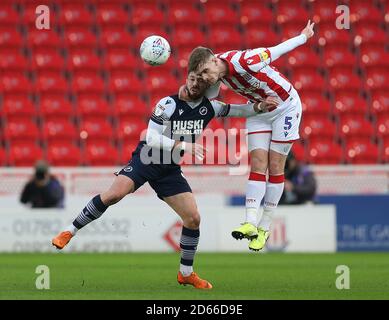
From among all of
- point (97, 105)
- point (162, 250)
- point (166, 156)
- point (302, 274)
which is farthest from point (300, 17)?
point (166, 156)

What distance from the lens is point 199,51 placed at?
944 cm

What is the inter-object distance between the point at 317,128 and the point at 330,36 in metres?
2.78

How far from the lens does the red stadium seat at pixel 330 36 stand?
21672 mm

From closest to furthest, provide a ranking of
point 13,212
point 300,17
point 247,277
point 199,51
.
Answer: point 199,51 → point 247,277 → point 13,212 → point 300,17

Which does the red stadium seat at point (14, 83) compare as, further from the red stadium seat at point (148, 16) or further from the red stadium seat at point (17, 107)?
the red stadium seat at point (148, 16)

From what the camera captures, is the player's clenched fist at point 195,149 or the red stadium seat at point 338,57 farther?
the red stadium seat at point 338,57

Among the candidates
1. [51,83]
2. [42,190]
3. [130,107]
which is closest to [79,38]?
[51,83]

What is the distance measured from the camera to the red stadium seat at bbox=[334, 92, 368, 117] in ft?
67.5

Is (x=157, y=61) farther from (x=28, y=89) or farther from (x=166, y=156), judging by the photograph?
(x=28, y=89)

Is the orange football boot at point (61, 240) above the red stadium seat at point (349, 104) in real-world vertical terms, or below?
below

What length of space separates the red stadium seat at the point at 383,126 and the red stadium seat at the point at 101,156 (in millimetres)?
5344

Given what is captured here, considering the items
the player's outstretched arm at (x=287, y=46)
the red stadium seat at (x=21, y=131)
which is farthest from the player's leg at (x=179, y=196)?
the red stadium seat at (x=21, y=131)

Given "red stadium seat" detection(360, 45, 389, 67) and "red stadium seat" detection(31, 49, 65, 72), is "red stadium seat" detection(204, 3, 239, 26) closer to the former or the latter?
"red stadium seat" detection(360, 45, 389, 67)

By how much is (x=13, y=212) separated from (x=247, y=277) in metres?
6.48
